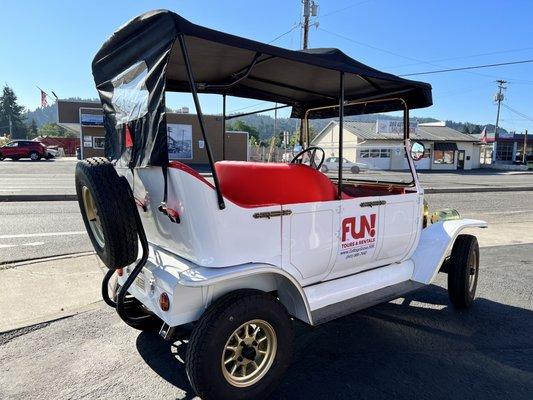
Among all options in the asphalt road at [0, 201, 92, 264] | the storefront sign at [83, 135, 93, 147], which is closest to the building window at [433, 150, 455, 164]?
the storefront sign at [83, 135, 93, 147]

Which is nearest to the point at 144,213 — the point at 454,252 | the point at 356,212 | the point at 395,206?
the point at 356,212

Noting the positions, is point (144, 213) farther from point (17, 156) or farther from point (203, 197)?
point (17, 156)

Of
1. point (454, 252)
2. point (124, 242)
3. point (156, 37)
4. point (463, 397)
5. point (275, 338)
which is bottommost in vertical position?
point (463, 397)

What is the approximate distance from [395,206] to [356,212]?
58 cm

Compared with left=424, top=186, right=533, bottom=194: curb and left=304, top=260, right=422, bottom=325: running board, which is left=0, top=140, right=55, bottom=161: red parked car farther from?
left=304, top=260, right=422, bottom=325: running board

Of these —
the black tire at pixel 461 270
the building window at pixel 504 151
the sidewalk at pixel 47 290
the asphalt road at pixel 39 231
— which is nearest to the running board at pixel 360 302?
the black tire at pixel 461 270

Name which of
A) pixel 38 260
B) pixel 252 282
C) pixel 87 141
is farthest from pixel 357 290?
pixel 87 141

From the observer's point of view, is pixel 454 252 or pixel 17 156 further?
pixel 17 156

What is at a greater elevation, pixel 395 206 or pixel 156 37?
pixel 156 37

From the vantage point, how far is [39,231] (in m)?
7.73

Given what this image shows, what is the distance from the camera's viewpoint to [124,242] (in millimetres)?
2666

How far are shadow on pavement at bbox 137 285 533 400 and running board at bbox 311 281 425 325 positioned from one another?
41 centimetres

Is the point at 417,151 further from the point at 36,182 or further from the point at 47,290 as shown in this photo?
the point at 36,182

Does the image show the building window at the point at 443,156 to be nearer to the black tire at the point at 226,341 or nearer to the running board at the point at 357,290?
the running board at the point at 357,290
